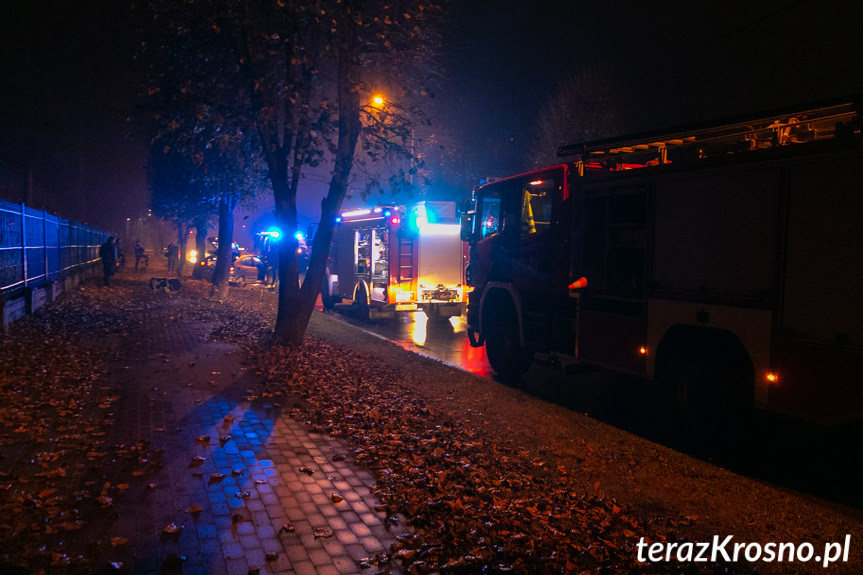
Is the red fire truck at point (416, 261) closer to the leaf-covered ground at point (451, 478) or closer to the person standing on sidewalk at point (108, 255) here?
the leaf-covered ground at point (451, 478)

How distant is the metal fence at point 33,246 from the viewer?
41.7 ft

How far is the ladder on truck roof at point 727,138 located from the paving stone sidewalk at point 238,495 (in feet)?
17.0

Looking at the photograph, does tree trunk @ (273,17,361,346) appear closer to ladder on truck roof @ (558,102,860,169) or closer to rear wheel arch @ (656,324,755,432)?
ladder on truck roof @ (558,102,860,169)

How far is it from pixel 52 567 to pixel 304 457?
230 centimetres

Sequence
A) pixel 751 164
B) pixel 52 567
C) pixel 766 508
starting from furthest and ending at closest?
pixel 751 164 < pixel 766 508 < pixel 52 567

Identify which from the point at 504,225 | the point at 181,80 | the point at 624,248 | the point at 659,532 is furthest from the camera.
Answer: the point at 181,80

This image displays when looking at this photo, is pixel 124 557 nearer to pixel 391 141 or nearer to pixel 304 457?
pixel 304 457

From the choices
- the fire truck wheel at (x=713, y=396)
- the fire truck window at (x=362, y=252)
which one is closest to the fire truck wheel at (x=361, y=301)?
the fire truck window at (x=362, y=252)

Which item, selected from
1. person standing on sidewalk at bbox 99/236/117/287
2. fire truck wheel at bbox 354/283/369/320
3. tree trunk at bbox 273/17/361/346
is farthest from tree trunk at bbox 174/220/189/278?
tree trunk at bbox 273/17/361/346

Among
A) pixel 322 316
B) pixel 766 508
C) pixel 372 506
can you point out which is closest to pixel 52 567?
pixel 372 506

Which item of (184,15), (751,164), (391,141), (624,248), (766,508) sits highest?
(184,15)

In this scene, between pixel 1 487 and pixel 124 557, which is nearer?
pixel 124 557

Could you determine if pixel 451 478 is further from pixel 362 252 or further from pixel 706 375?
pixel 362 252

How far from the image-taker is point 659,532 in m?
4.21
